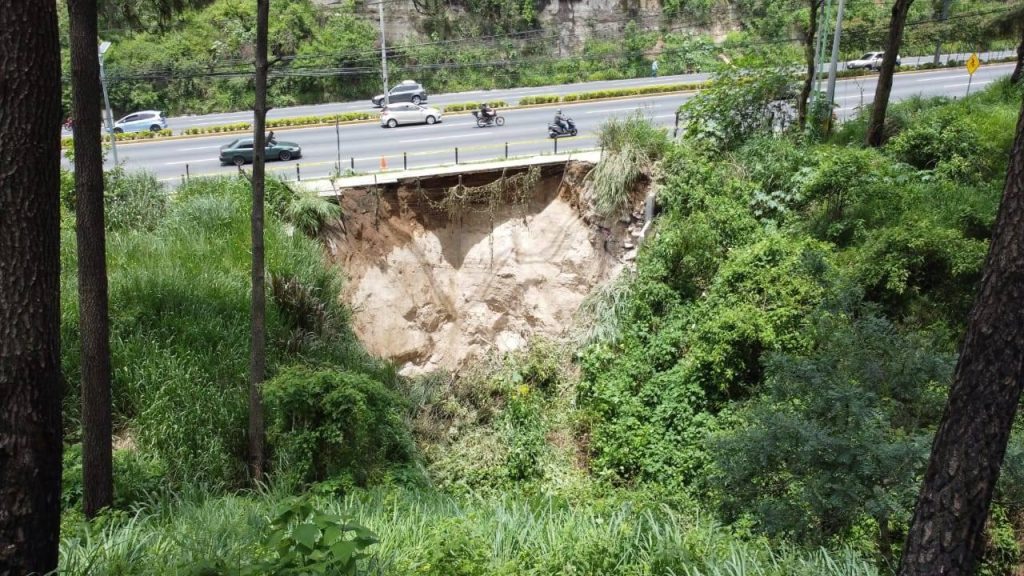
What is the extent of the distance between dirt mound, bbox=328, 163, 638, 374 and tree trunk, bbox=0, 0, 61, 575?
37.8ft

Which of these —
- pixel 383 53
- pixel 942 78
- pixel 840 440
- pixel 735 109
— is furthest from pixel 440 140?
pixel 942 78

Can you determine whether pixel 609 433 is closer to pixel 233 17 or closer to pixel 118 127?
pixel 118 127

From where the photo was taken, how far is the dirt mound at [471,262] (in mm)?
16078

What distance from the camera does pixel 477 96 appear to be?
34.7 meters

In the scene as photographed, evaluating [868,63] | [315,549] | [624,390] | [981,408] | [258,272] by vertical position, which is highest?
[868,63]

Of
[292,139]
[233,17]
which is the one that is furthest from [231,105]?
[292,139]

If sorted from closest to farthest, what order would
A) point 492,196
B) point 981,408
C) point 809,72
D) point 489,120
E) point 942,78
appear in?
point 981,408
point 809,72
point 492,196
point 489,120
point 942,78

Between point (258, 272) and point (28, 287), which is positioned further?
point (258, 272)

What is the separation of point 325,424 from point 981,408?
6.55 m

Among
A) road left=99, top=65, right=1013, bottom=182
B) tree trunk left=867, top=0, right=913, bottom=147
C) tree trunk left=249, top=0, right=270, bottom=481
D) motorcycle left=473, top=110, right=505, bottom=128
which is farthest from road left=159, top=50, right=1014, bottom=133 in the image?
tree trunk left=249, top=0, right=270, bottom=481

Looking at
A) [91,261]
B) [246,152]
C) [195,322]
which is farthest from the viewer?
[246,152]

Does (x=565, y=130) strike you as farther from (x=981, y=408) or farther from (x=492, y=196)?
(x=981, y=408)

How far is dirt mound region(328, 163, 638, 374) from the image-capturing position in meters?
16.1

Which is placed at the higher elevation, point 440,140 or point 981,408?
point 440,140
